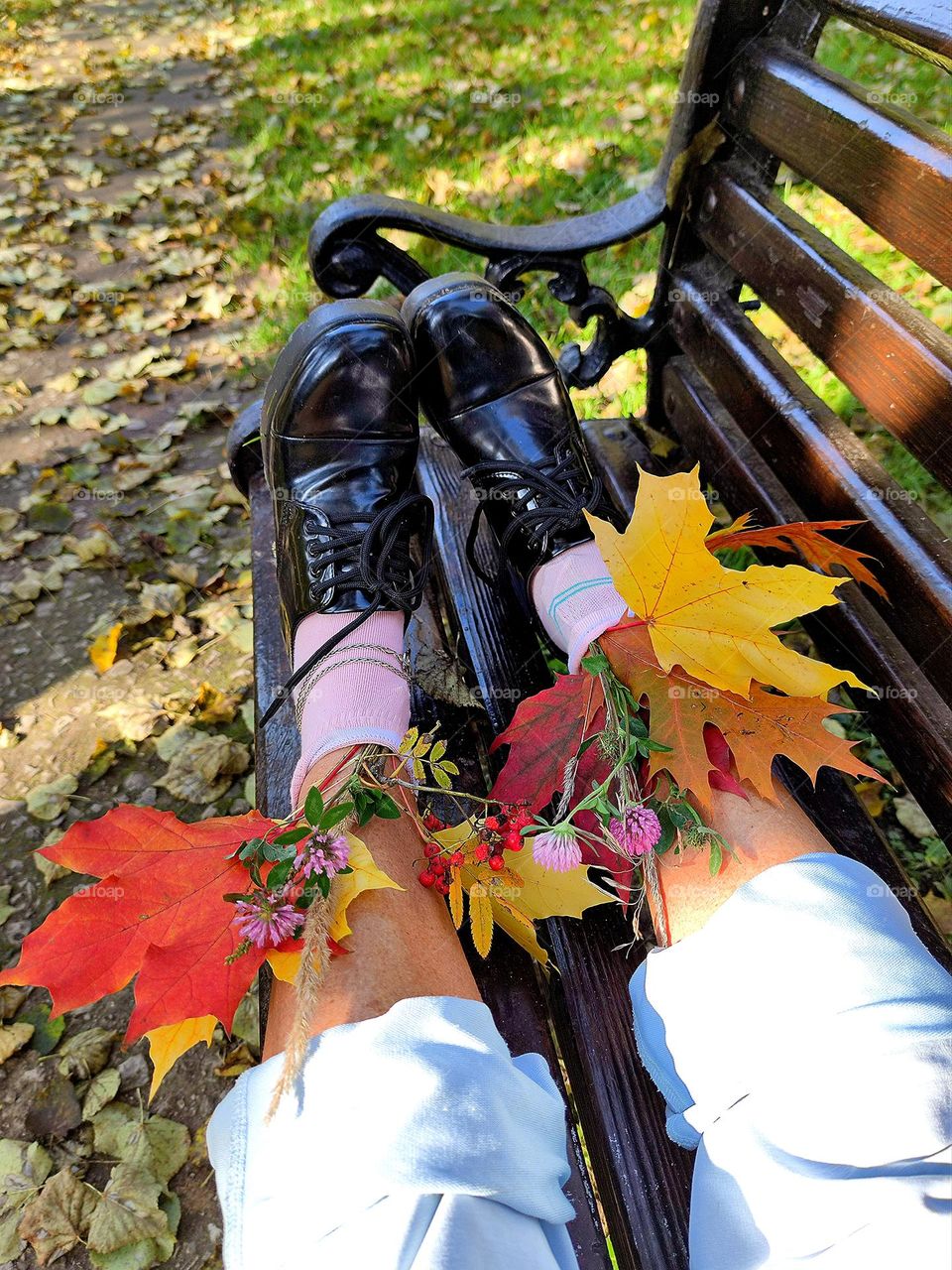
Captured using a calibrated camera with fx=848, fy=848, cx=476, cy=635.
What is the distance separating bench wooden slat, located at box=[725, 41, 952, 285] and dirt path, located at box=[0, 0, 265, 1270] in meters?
1.45

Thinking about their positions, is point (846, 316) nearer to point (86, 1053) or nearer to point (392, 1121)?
point (392, 1121)

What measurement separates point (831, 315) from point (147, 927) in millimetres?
1104

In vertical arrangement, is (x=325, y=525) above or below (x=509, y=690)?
above

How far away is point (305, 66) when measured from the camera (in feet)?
14.4

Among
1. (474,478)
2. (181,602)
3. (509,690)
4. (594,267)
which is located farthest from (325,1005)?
(594,267)

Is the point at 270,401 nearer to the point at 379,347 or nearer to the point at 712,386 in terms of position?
the point at 379,347

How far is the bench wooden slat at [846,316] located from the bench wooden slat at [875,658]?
22 cm

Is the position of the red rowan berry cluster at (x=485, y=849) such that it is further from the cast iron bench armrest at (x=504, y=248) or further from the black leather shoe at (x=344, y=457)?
the cast iron bench armrest at (x=504, y=248)

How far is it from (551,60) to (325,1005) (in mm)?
4218

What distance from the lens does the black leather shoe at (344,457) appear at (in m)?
1.26

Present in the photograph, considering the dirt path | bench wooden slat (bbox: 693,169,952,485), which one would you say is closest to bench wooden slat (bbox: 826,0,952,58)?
bench wooden slat (bbox: 693,169,952,485)

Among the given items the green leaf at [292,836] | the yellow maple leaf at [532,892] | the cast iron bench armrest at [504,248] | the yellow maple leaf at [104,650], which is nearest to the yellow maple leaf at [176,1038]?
the green leaf at [292,836]

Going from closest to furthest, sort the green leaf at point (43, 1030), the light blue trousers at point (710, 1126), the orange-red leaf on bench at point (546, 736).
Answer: the light blue trousers at point (710, 1126) → the orange-red leaf on bench at point (546, 736) → the green leaf at point (43, 1030)

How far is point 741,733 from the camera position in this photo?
88 centimetres
